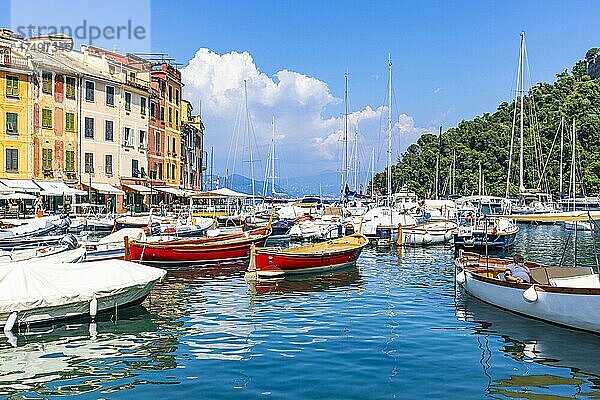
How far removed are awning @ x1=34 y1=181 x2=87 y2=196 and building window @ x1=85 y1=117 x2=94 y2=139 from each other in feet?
20.0

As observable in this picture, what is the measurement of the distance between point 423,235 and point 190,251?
18657 millimetres

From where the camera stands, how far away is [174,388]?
1210 cm

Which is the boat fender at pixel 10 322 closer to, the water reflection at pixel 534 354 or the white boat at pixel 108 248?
the white boat at pixel 108 248

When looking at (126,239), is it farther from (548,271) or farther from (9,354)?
(548,271)

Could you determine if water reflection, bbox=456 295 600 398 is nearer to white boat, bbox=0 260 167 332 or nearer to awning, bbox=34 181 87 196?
white boat, bbox=0 260 167 332

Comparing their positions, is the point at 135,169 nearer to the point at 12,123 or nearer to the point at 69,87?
the point at 69,87

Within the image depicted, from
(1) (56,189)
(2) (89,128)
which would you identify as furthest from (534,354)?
(2) (89,128)

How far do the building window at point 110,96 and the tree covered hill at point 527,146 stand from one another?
200 feet

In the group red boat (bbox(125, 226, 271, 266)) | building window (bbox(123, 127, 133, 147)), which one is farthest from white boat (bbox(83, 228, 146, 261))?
building window (bbox(123, 127, 133, 147))

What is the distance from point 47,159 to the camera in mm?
55094

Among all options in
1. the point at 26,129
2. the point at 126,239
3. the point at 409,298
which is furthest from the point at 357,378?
the point at 26,129

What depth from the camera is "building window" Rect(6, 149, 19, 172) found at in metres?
52.8

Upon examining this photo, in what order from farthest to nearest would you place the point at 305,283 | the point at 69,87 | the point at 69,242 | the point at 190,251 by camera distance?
the point at 69,87
the point at 190,251
the point at 69,242
the point at 305,283

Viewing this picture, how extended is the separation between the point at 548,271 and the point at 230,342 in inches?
409
